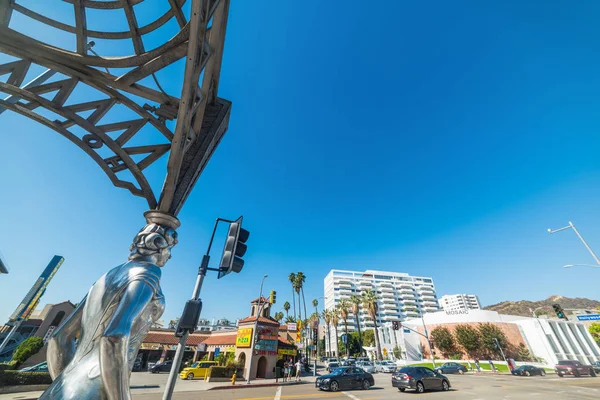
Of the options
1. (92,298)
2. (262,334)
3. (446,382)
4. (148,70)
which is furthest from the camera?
(262,334)

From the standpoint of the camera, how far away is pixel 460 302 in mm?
137875

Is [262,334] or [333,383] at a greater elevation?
[262,334]

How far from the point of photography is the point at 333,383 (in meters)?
14.7

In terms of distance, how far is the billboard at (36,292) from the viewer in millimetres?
21219

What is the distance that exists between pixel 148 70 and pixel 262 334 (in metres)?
24.6

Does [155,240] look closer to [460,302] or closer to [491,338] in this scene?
[491,338]

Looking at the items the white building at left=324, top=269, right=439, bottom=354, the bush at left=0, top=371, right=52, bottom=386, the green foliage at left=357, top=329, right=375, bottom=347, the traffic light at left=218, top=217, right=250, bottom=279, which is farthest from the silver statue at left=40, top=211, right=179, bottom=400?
the white building at left=324, top=269, right=439, bottom=354

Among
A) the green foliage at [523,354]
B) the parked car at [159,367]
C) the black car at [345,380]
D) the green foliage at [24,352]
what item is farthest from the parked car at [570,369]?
the green foliage at [24,352]

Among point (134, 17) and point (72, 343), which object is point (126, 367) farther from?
point (134, 17)

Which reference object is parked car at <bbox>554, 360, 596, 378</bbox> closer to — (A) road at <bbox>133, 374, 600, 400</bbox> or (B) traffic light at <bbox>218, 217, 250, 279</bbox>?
(A) road at <bbox>133, 374, 600, 400</bbox>

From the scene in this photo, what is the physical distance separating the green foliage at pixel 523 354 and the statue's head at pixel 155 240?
187 feet

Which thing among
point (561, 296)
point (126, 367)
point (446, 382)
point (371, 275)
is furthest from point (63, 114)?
point (561, 296)

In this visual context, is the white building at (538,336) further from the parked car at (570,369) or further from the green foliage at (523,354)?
the parked car at (570,369)

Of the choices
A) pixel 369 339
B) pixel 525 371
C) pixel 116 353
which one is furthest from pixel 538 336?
pixel 116 353
